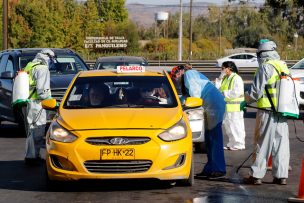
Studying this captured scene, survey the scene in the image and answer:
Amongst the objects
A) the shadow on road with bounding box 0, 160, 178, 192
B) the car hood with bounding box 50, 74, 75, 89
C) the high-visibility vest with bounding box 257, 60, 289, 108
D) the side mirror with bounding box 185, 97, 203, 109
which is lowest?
the shadow on road with bounding box 0, 160, 178, 192

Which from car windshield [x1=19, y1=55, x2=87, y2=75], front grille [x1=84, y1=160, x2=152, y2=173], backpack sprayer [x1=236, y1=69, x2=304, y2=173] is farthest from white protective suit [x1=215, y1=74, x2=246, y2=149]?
front grille [x1=84, y1=160, x2=152, y2=173]

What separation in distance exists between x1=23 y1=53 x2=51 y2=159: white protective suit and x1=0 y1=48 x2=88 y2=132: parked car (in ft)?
14.1

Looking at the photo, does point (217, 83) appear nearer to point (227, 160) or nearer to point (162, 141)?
point (227, 160)

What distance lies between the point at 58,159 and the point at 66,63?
9.40 m

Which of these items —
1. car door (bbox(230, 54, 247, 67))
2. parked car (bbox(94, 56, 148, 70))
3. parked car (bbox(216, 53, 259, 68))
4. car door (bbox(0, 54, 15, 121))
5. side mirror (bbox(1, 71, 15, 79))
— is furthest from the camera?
car door (bbox(230, 54, 247, 67))

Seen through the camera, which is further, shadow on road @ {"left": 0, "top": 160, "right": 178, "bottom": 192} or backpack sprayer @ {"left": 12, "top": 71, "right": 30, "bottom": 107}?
backpack sprayer @ {"left": 12, "top": 71, "right": 30, "bottom": 107}

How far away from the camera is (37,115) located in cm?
1402

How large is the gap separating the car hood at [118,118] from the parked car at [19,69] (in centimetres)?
704

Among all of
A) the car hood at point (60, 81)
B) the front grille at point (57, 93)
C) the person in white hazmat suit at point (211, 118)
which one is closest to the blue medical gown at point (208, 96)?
the person in white hazmat suit at point (211, 118)

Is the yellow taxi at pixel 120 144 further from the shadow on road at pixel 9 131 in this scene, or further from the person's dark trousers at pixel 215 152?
the shadow on road at pixel 9 131

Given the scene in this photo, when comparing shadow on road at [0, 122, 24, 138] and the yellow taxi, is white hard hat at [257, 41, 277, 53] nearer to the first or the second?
the yellow taxi

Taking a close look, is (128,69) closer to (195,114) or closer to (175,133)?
(175,133)

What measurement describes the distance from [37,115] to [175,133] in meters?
3.66

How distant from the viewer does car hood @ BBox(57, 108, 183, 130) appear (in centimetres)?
1092
